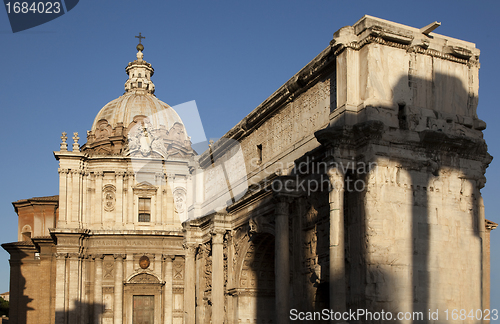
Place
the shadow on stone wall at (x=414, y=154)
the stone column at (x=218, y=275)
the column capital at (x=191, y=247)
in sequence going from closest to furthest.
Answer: the shadow on stone wall at (x=414, y=154) → the stone column at (x=218, y=275) → the column capital at (x=191, y=247)

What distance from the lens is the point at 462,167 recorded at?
59.5 ft

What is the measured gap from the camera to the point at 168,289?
1487 inches

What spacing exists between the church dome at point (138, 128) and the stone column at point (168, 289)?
6517mm

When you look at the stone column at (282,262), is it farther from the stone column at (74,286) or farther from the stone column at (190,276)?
the stone column at (74,286)

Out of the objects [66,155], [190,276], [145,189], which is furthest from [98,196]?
[190,276]

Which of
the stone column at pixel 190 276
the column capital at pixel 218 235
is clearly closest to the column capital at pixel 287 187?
the column capital at pixel 218 235

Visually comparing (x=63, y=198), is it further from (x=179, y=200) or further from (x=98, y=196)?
(x=179, y=200)

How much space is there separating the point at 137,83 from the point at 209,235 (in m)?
21.7

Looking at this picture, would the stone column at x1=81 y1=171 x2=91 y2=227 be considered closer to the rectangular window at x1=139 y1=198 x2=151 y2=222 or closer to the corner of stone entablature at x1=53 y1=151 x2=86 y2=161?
the corner of stone entablature at x1=53 y1=151 x2=86 y2=161

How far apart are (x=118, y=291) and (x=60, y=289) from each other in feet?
10.5

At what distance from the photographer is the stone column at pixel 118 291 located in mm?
36406

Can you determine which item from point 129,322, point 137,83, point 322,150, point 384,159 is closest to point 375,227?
point 384,159

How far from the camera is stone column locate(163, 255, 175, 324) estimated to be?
3734cm

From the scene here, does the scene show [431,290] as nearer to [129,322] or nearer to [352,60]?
[352,60]
